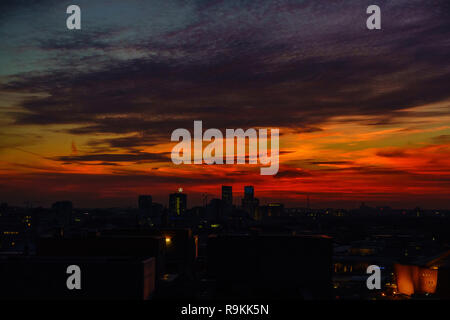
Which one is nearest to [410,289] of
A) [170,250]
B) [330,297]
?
[330,297]

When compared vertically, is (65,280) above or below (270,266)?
above

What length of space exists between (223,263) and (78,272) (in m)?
13.4

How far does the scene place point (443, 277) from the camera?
45.0m

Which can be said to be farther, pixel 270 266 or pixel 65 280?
pixel 270 266

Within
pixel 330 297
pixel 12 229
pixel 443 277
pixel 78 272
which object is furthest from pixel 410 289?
pixel 12 229

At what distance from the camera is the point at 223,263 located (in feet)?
136

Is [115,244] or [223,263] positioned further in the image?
[115,244]

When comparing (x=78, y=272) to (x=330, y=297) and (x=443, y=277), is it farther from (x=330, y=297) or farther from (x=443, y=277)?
(x=443, y=277)

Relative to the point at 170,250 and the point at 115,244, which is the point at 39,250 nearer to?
the point at 115,244

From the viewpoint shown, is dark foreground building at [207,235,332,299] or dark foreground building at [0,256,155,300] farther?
dark foreground building at [207,235,332,299]

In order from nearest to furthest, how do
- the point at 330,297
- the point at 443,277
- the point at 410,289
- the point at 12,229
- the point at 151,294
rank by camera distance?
the point at 151,294, the point at 330,297, the point at 443,277, the point at 410,289, the point at 12,229

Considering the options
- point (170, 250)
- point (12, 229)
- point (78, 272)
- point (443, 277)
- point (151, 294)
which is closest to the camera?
point (78, 272)

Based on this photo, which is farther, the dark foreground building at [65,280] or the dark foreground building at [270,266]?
the dark foreground building at [270,266]
